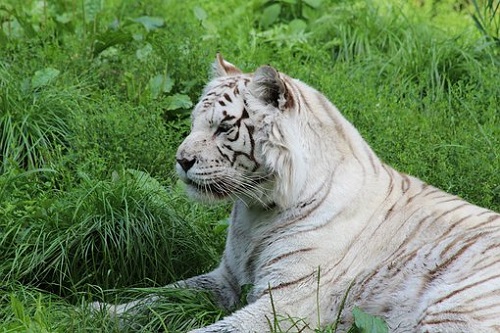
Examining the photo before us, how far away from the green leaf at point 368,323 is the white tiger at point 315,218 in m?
0.15

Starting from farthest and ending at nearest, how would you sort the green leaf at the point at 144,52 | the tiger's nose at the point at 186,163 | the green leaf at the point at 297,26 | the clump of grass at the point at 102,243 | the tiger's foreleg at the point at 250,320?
the green leaf at the point at 297,26, the green leaf at the point at 144,52, the clump of grass at the point at 102,243, the tiger's nose at the point at 186,163, the tiger's foreleg at the point at 250,320

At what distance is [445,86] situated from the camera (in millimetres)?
7086

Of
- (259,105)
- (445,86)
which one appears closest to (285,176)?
(259,105)

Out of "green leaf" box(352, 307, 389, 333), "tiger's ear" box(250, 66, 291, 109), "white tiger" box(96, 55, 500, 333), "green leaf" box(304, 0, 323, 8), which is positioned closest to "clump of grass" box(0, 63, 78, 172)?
"white tiger" box(96, 55, 500, 333)

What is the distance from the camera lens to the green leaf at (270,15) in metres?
7.95

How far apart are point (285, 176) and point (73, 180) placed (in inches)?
64.2

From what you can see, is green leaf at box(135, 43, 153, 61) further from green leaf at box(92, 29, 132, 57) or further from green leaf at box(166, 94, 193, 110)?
green leaf at box(166, 94, 193, 110)

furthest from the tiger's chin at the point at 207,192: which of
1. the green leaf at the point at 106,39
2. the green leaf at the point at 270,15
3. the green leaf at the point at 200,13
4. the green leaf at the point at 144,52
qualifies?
the green leaf at the point at 270,15

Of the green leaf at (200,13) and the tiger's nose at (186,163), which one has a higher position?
the tiger's nose at (186,163)

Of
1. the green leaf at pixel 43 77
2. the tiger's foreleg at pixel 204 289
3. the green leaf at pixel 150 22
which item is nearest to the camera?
the tiger's foreleg at pixel 204 289

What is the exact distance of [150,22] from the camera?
754 centimetres

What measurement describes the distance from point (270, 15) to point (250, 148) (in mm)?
3703

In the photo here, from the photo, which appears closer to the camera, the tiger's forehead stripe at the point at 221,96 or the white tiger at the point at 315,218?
the white tiger at the point at 315,218

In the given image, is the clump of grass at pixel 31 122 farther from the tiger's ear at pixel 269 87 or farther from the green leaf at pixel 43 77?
the tiger's ear at pixel 269 87
